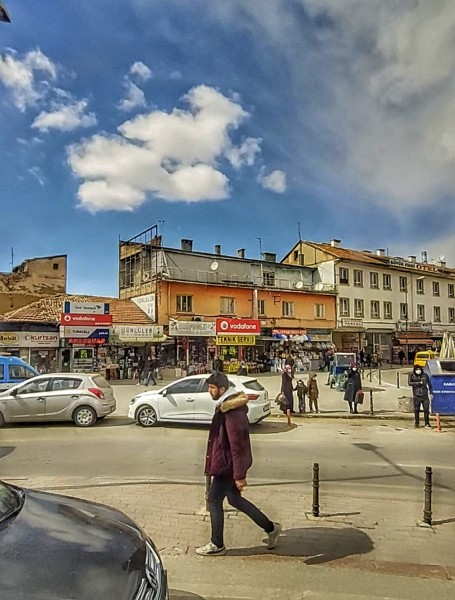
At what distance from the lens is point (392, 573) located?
14.1 feet

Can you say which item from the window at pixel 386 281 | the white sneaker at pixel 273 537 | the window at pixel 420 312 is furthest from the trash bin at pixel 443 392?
the window at pixel 420 312

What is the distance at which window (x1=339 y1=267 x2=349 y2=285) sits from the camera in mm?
42250

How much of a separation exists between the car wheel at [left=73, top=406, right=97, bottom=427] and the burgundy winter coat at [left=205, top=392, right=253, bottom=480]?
9.42 m

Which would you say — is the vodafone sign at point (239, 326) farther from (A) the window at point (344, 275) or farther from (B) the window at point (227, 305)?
(A) the window at point (344, 275)

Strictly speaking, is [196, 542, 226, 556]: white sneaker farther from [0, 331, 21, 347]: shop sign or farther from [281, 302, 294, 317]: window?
[281, 302, 294, 317]: window

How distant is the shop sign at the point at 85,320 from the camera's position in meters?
25.8

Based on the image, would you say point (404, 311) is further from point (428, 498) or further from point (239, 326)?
point (428, 498)

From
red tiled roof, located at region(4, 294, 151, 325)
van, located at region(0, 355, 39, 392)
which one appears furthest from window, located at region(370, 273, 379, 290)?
van, located at region(0, 355, 39, 392)

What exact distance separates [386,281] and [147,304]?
80.2 ft

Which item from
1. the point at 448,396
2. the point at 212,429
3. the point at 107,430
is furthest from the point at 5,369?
the point at 448,396

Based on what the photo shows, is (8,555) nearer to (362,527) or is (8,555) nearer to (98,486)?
(362,527)

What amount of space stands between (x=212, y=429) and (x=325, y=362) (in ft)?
→ 108

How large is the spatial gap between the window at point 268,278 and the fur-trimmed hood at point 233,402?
114 ft

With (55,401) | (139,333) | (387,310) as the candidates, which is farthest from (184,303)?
(387,310)
